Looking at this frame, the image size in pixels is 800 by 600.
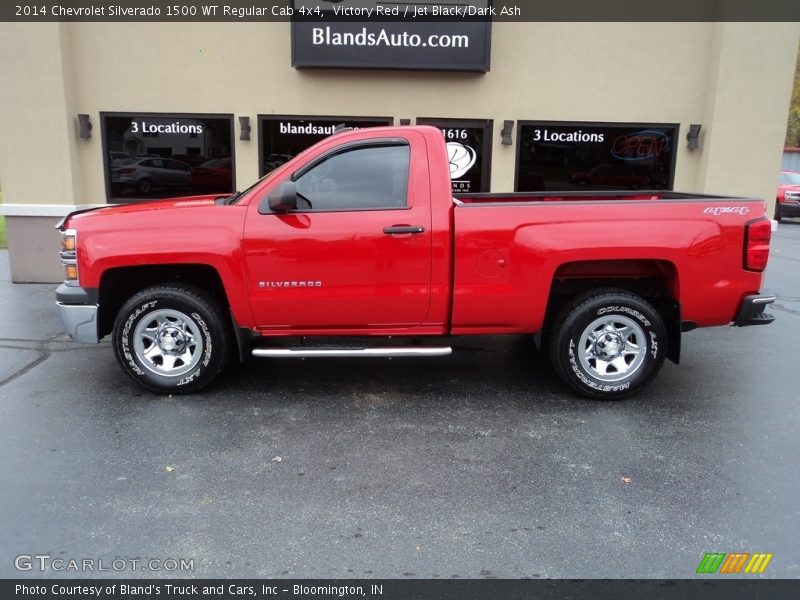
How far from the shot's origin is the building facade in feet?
28.5

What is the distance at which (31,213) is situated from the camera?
29.2 feet

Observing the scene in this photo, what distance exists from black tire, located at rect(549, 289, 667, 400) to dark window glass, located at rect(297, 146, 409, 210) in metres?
1.65

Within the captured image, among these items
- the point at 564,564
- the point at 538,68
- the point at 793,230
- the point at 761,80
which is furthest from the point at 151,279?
the point at 793,230

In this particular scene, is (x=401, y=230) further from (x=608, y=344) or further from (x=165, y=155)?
(x=165, y=155)

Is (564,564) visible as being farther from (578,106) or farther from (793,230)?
(793,230)

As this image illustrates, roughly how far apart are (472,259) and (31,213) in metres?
6.97

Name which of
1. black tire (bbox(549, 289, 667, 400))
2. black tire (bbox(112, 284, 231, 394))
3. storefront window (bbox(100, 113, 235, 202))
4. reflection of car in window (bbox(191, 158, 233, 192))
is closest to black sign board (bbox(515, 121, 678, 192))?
reflection of car in window (bbox(191, 158, 233, 192))

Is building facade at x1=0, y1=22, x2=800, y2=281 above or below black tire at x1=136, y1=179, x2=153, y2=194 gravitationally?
above

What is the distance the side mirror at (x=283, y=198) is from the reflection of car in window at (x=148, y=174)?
492cm

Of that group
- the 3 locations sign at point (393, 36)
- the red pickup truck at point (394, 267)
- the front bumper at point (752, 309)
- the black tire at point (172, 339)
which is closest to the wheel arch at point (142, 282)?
the red pickup truck at point (394, 267)

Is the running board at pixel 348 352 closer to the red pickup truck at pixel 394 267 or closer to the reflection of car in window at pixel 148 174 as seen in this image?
the red pickup truck at pixel 394 267

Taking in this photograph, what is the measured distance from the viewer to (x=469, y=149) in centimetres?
909

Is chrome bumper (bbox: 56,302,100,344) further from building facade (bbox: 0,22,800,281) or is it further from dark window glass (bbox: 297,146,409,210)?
building facade (bbox: 0,22,800,281)

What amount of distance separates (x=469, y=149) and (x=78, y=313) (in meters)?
5.78
